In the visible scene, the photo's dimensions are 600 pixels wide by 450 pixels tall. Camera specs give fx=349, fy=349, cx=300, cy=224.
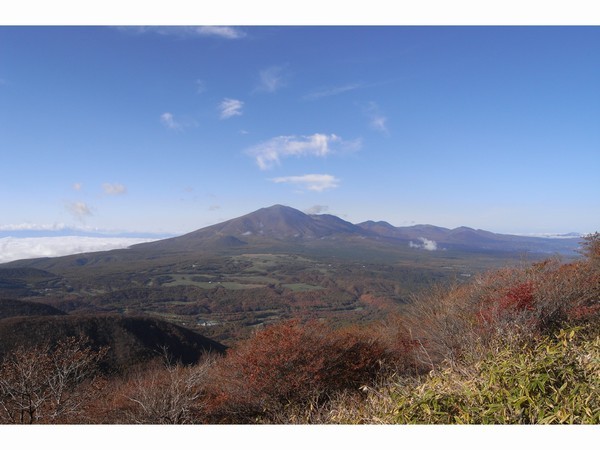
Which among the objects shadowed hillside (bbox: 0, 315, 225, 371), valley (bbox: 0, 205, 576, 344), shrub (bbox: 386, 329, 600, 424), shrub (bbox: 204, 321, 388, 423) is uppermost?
shrub (bbox: 386, 329, 600, 424)

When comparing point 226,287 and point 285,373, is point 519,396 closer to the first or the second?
point 285,373

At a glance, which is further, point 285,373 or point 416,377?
point 285,373

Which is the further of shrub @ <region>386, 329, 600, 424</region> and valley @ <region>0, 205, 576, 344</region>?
valley @ <region>0, 205, 576, 344</region>

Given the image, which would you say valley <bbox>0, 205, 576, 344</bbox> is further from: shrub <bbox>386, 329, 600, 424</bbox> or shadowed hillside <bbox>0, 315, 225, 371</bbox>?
shrub <bbox>386, 329, 600, 424</bbox>

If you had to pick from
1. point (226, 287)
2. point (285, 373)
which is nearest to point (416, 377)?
point (285, 373)

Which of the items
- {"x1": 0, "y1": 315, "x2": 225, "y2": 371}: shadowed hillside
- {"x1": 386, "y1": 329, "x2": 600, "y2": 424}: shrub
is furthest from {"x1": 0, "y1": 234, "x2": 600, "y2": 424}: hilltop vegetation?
{"x1": 0, "y1": 315, "x2": 225, "y2": 371}: shadowed hillside

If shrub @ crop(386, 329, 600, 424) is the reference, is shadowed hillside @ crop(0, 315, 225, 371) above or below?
below

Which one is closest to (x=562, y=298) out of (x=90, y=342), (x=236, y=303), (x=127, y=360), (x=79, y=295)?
(x=127, y=360)

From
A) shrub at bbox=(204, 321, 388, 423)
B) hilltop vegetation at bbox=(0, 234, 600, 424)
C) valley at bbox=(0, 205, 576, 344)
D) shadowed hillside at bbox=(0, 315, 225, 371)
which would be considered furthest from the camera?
valley at bbox=(0, 205, 576, 344)
